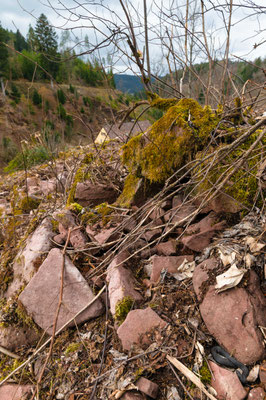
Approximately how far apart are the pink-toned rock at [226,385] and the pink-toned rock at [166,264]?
71cm

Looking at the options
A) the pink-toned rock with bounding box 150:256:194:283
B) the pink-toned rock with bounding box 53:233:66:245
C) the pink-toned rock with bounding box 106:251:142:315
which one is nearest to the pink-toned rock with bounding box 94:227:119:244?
the pink-toned rock with bounding box 106:251:142:315

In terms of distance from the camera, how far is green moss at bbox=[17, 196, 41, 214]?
3.60 metres

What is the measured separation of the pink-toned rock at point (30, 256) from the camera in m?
2.36

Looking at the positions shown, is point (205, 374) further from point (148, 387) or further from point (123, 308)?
point (123, 308)

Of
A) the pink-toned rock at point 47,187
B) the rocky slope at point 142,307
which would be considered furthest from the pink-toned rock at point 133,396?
the pink-toned rock at point 47,187

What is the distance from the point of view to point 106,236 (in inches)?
89.2

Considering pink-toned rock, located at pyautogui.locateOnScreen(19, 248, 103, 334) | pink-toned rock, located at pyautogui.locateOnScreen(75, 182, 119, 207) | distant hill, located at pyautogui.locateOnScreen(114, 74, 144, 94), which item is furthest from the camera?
distant hill, located at pyautogui.locateOnScreen(114, 74, 144, 94)

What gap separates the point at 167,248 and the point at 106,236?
0.60 m

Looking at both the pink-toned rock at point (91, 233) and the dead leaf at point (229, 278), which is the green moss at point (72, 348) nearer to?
the pink-toned rock at point (91, 233)

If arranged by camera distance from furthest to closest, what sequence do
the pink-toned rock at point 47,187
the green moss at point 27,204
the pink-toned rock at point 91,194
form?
the pink-toned rock at point 47,187 < the green moss at point 27,204 < the pink-toned rock at point 91,194

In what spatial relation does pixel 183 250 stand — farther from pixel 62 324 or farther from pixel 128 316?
pixel 62 324

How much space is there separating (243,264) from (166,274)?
1.97 ft

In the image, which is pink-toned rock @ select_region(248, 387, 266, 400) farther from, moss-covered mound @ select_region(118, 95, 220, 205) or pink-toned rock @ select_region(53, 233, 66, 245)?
pink-toned rock @ select_region(53, 233, 66, 245)

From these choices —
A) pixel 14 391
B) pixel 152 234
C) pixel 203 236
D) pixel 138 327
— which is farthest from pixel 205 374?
pixel 14 391
